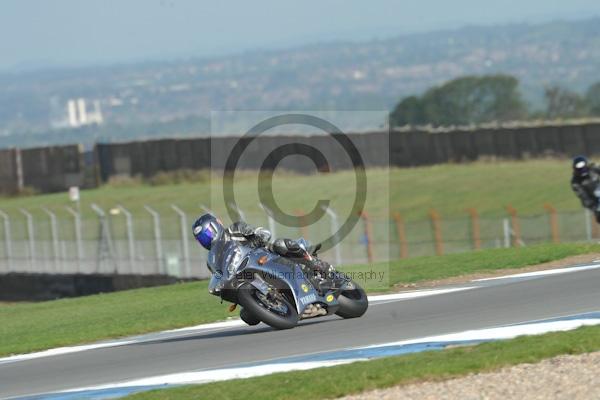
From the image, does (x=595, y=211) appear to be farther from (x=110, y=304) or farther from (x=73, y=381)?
(x=73, y=381)

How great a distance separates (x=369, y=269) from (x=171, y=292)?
10.8 feet

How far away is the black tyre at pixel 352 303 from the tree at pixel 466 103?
92.7 m

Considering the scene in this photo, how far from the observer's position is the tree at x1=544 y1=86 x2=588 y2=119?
109031 mm

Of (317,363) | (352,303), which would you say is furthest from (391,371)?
(352,303)

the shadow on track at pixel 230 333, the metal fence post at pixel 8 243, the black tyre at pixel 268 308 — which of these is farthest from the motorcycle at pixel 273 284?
the metal fence post at pixel 8 243

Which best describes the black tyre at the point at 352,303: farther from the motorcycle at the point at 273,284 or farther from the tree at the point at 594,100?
the tree at the point at 594,100

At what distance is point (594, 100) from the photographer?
11769 centimetres

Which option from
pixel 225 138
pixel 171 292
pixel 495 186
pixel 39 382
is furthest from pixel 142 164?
pixel 39 382

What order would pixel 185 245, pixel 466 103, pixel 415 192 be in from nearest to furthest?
pixel 185 245, pixel 415 192, pixel 466 103

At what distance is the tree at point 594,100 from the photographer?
10718 centimetres

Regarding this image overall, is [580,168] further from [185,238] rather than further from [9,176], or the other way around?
[9,176]

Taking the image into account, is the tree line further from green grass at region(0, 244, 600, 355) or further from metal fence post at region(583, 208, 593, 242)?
green grass at region(0, 244, 600, 355)

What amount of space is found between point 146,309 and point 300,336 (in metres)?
6.27

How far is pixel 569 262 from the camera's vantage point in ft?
63.8
